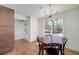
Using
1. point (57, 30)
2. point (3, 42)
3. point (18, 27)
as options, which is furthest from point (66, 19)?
point (3, 42)

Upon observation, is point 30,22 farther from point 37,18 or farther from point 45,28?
point 45,28

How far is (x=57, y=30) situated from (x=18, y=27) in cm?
89

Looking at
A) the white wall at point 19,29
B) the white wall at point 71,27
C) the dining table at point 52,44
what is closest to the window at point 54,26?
the white wall at point 71,27

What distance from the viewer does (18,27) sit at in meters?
2.03

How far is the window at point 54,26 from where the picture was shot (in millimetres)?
1992

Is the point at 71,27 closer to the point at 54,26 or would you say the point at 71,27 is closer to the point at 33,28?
the point at 54,26

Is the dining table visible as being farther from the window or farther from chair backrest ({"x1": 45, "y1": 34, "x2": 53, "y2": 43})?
the window

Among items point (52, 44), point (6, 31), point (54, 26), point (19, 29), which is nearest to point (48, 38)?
point (52, 44)

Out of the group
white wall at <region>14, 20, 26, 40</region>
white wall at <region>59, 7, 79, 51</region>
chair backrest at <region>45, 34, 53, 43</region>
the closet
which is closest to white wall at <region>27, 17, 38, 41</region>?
white wall at <region>14, 20, 26, 40</region>

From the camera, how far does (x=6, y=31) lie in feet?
8.05

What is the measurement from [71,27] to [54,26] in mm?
383

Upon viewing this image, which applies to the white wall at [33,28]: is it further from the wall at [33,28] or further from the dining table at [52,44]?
the dining table at [52,44]

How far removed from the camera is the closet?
2.14 meters
